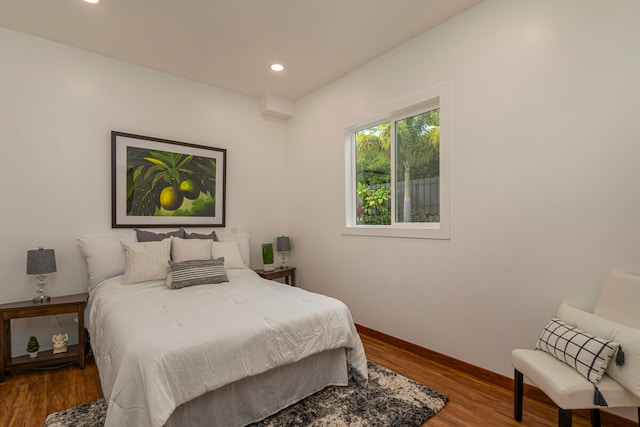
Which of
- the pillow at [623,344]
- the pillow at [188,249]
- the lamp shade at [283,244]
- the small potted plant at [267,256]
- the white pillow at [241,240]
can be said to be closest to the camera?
the pillow at [623,344]

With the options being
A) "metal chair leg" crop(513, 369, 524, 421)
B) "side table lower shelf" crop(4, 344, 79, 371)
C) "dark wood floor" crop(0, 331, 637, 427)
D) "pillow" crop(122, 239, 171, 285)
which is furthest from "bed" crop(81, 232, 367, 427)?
"metal chair leg" crop(513, 369, 524, 421)

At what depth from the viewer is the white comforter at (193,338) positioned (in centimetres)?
145

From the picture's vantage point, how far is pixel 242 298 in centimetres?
236

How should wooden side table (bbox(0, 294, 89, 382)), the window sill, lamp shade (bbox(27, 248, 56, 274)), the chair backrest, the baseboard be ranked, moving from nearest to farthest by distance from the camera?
1. the chair backrest
2. the baseboard
3. wooden side table (bbox(0, 294, 89, 382))
4. lamp shade (bbox(27, 248, 56, 274))
5. the window sill

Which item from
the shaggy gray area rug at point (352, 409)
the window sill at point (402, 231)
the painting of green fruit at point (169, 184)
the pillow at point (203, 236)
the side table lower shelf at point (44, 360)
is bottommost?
the shaggy gray area rug at point (352, 409)

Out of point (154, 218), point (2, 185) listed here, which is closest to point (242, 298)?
point (154, 218)

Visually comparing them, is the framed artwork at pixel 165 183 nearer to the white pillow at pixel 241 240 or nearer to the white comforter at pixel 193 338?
the white pillow at pixel 241 240

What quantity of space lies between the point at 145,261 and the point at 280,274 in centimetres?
159

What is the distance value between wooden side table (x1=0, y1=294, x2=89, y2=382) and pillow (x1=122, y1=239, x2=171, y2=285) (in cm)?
41

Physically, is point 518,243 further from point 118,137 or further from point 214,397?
point 118,137

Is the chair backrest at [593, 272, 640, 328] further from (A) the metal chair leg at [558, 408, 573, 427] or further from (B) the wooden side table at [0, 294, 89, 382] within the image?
(B) the wooden side table at [0, 294, 89, 382]

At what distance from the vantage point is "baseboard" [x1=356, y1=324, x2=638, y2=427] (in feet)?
5.93

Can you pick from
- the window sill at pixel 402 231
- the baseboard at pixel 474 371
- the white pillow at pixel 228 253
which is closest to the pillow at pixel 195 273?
the white pillow at pixel 228 253

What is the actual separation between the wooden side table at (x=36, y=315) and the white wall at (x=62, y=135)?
261 millimetres
